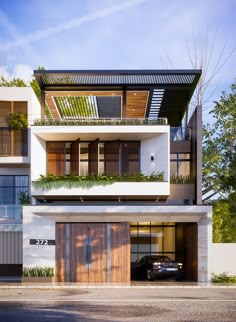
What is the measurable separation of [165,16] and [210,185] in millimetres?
11528

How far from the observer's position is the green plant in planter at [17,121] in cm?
3238

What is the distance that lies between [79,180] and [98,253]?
12.8 ft

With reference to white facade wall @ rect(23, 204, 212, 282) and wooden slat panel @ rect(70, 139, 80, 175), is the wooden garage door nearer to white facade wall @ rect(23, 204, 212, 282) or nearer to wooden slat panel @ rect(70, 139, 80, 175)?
white facade wall @ rect(23, 204, 212, 282)

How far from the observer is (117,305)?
18.0 metres

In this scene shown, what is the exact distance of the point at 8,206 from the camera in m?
31.0

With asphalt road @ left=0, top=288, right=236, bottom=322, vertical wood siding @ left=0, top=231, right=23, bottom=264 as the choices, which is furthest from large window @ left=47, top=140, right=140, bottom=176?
asphalt road @ left=0, top=288, right=236, bottom=322

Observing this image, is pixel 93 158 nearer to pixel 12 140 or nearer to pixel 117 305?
pixel 12 140

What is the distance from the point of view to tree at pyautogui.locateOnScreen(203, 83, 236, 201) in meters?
37.9

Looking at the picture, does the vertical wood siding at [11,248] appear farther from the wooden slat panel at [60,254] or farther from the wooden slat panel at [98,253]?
the wooden slat panel at [98,253]

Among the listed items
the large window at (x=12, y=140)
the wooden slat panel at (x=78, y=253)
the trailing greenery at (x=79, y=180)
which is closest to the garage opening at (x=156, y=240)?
the trailing greenery at (x=79, y=180)

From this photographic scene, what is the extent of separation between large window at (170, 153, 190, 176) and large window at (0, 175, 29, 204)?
863cm

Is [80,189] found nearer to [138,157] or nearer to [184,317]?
[138,157]

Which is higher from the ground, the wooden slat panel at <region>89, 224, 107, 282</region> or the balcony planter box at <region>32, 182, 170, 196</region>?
the balcony planter box at <region>32, 182, 170, 196</region>

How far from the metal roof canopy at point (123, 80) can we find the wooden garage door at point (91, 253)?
8035 mm
